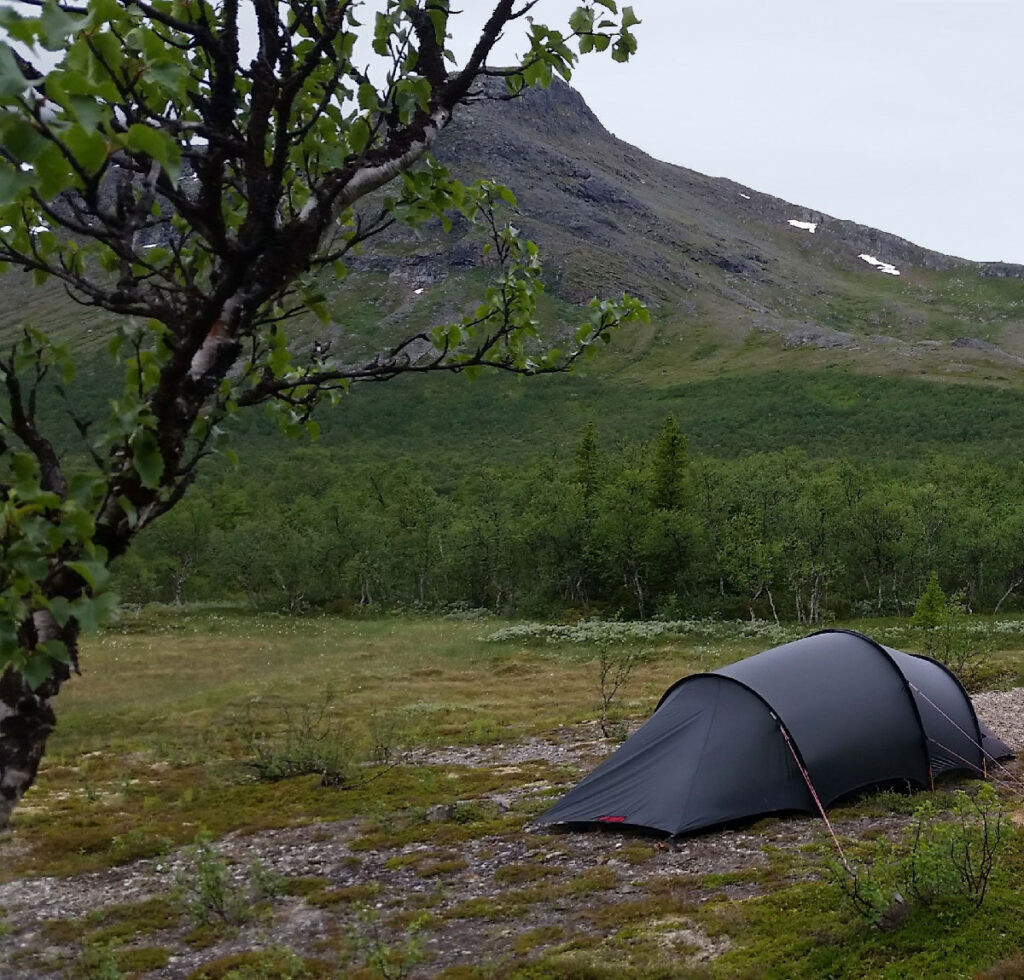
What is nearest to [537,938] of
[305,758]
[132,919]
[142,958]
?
[142,958]

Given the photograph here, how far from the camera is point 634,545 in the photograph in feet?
193

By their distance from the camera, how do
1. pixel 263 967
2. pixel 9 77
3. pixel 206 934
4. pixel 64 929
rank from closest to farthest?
pixel 9 77 < pixel 263 967 < pixel 206 934 < pixel 64 929

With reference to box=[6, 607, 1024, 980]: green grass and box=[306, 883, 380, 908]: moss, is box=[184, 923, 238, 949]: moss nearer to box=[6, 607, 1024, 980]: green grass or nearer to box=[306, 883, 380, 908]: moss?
box=[6, 607, 1024, 980]: green grass

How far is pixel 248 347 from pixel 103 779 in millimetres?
20658

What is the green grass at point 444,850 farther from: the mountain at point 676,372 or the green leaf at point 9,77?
the mountain at point 676,372

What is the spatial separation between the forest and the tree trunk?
5164 centimetres

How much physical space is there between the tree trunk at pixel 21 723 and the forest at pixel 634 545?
51639mm

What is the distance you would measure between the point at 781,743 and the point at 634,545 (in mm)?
45216

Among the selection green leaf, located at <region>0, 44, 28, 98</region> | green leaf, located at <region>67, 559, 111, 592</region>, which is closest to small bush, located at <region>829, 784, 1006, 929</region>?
green leaf, located at <region>67, 559, 111, 592</region>

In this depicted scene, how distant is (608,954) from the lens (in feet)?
30.4

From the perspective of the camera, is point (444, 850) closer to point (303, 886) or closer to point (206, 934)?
point (303, 886)

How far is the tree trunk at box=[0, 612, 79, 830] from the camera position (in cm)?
317

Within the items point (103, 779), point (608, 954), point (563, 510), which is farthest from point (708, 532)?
point (608, 954)

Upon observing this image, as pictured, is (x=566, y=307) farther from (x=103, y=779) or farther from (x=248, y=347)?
(x=248, y=347)
